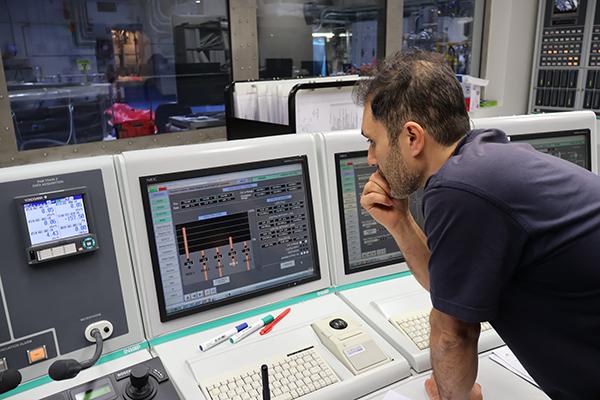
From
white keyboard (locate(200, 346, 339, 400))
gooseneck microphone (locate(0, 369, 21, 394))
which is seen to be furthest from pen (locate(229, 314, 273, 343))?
gooseneck microphone (locate(0, 369, 21, 394))

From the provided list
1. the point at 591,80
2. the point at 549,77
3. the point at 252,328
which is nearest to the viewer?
the point at 252,328

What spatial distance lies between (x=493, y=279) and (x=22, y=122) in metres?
2.74

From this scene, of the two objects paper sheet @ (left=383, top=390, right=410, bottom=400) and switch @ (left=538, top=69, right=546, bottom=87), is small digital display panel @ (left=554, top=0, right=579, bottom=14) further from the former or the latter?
paper sheet @ (left=383, top=390, right=410, bottom=400)

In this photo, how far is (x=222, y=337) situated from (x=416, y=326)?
0.48m

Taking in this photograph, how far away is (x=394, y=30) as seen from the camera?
399 cm

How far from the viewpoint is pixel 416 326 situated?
3.94ft

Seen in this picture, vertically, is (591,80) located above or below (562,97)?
above

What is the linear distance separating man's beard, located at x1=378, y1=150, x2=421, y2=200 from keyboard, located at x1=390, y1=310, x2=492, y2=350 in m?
0.33

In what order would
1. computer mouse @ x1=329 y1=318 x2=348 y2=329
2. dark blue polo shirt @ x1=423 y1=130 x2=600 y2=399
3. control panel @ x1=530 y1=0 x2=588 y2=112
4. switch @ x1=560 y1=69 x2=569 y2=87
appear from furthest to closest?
switch @ x1=560 y1=69 x2=569 y2=87, control panel @ x1=530 y1=0 x2=588 y2=112, computer mouse @ x1=329 y1=318 x2=348 y2=329, dark blue polo shirt @ x1=423 y1=130 x2=600 y2=399

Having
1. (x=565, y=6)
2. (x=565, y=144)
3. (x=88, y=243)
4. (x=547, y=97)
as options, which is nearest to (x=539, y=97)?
(x=547, y=97)

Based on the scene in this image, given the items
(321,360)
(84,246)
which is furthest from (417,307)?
(84,246)

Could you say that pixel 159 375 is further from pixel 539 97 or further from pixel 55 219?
pixel 539 97

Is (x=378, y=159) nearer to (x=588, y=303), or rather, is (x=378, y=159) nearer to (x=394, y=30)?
(x=588, y=303)

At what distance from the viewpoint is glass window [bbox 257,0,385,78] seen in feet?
11.4
